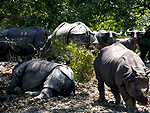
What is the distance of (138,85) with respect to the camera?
18.7 ft

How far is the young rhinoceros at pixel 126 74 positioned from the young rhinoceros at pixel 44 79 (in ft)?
2.77

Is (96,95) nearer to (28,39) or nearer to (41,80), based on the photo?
(41,80)

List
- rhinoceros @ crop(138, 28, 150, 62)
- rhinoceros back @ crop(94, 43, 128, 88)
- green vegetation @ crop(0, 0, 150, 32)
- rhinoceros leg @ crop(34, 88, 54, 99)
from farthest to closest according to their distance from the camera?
green vegetation @ crop(0, 0, 150, 32), rhinoceros @ crop(138, 28, 150, 62), rhinoceros leg @ crop(34, 88, 54, 99), rhinoceros back @ crop(94, 43, 128, 88)

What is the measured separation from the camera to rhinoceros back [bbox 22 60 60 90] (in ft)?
25.2

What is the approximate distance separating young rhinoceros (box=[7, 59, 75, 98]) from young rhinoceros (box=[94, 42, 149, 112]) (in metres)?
0.84

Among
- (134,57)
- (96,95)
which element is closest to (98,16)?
(96,95)

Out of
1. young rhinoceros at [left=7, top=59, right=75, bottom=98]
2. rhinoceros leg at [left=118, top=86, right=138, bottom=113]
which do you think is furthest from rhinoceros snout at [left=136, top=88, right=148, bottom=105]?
young rhinoceros at [left=7, top=59, right=75, bottom=98]

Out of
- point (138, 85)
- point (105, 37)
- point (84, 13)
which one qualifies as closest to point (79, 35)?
point (105, 37)

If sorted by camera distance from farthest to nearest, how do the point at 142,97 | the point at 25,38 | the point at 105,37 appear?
the point at 25,38
the point at 105,37
the point at 142,97

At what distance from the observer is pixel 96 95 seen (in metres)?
8.34

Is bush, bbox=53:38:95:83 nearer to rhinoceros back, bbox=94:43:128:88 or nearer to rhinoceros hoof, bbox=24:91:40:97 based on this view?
rhinoceros back, bbox=94:43:128:88

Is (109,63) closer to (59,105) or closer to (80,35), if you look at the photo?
(59,105)

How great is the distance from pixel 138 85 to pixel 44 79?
2729mm

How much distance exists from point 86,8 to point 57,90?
712 cm
